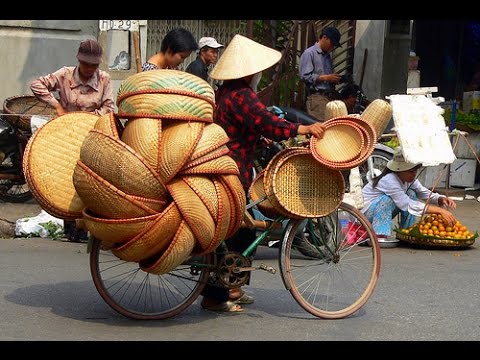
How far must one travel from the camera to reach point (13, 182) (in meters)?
11.1

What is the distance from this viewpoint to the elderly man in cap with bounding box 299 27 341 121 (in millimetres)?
12781

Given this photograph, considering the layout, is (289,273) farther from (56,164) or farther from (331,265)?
(56,164)

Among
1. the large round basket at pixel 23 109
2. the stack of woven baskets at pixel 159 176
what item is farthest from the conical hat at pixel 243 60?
the large round basket at pixel 23 109

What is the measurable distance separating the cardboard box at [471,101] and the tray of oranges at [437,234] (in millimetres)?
5371

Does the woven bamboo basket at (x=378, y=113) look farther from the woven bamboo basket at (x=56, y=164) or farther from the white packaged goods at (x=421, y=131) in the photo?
the woven bamboo basket at (x=56, y=164)

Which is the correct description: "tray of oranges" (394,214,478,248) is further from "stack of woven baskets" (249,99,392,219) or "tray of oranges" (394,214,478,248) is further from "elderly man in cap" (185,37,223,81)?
"stack of woven baskets" (249,99,392,219)

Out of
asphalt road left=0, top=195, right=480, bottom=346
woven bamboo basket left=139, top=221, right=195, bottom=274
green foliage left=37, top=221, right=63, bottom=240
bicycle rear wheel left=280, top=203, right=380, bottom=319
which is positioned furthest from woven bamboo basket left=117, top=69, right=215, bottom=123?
green foliage left=37, top=221, right=63, bottom=240

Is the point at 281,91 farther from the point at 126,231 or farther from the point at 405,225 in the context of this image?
the point at 126,231

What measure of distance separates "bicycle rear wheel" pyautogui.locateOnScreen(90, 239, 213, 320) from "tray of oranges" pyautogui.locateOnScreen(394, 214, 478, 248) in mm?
3196

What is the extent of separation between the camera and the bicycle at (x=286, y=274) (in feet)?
21.6

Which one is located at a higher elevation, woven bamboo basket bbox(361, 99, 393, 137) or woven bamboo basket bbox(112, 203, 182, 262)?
woven bamboo basket bbox(361, 99, 393, 137)

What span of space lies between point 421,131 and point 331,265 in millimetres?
2370

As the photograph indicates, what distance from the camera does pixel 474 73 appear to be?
52.3 ft

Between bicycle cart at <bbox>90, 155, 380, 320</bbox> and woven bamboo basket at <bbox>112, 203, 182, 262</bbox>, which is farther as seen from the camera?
bicycle cart at <bbox>90, 155, 380, 320</bbox>
